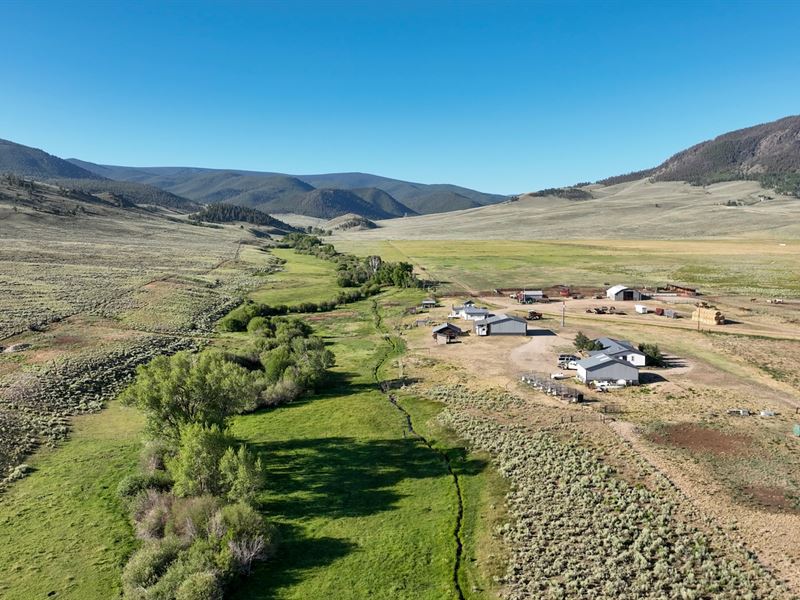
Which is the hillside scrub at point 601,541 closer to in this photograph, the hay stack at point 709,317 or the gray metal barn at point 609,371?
the gray metal barn at point 609,371

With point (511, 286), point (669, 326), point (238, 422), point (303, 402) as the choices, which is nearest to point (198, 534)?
point (238, 422)

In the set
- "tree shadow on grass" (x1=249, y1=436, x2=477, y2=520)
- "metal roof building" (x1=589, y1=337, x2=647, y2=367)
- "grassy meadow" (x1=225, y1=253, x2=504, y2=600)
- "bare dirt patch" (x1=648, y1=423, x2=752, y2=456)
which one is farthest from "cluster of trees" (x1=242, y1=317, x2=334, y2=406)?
"bare dirt patch" (x1=648, y1=423, x2=752, y2=456)

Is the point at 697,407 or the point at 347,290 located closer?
the point at 697,407

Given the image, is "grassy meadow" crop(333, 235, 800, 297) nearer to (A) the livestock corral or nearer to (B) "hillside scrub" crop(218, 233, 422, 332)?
(B) "hillside scrub" crop(218, 233, 422, 332)

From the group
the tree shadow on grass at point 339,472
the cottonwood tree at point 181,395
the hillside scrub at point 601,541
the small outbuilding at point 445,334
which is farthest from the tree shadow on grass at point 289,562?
the small outbuilding at point 445,334

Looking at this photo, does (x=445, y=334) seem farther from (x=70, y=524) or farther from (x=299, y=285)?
(x=299, y=285)

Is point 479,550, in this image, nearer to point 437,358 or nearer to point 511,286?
point 437,358

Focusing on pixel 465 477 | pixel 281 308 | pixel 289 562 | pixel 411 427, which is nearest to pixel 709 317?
pixel 411 427

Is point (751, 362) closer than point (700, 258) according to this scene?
Yes
